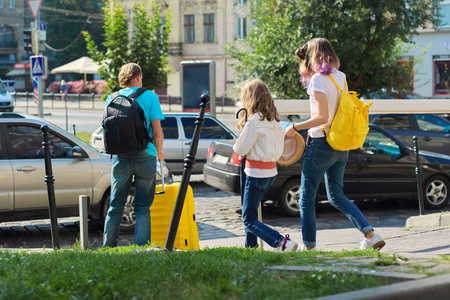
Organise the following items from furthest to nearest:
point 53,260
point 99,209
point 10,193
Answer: point 99,209, point 10,193, point 53,260

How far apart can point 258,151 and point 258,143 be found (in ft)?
0.26

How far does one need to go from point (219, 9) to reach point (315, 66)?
4774 cm

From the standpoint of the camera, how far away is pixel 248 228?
5.90 m

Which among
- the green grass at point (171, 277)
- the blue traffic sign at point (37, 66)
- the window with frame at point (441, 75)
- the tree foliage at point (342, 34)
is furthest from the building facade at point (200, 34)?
the green grass at point (171, 277)

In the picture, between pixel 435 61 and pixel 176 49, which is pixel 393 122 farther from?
pixel 176 49

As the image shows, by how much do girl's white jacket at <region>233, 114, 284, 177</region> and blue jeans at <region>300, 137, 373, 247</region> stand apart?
1.03 ft

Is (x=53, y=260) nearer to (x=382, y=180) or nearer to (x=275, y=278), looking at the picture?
(x=275, y=278)

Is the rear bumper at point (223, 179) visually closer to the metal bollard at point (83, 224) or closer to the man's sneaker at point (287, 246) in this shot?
the metal bollard at point (83, 224)

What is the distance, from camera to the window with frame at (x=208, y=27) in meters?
53.0

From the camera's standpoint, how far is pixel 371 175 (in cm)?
1055

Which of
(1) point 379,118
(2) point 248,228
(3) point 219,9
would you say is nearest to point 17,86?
(3) point 219,9

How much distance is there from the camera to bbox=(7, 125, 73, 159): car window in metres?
8.47

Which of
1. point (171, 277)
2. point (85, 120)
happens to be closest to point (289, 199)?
point (171, 277)

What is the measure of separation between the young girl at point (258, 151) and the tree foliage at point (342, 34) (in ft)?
46.0
